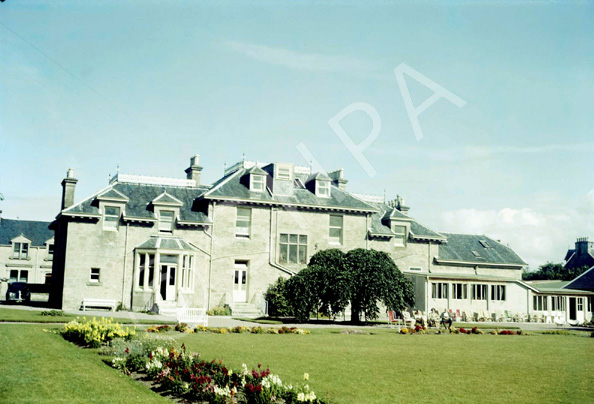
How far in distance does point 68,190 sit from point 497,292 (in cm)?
3237

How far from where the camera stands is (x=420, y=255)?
47562 millimetres

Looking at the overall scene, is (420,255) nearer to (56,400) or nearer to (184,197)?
(184,197)

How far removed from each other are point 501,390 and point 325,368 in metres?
4.30

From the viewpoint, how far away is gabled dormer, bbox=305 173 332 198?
4441cm

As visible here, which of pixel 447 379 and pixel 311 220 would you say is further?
pixel 311 220

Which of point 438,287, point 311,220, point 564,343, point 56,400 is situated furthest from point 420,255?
point 56,400

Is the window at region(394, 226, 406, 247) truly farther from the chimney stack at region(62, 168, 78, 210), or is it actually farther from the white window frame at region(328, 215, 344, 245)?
the chimney stack at region(62, 168, 78, 210)

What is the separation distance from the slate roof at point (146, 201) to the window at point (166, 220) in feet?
1.99

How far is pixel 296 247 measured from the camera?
1684 inches

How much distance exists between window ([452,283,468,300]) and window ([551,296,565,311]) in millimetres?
8875

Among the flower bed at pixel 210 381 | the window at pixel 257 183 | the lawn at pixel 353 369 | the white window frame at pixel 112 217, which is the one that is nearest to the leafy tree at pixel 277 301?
the window at pixel 257 183

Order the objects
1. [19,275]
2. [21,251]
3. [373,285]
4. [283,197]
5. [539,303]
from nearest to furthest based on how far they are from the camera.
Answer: [373,285] < [283,197] < [539,303] < [19,275] < [21,251]

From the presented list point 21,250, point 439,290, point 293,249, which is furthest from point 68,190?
point 21,250

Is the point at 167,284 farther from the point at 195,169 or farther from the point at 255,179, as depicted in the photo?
the point at 195,169
